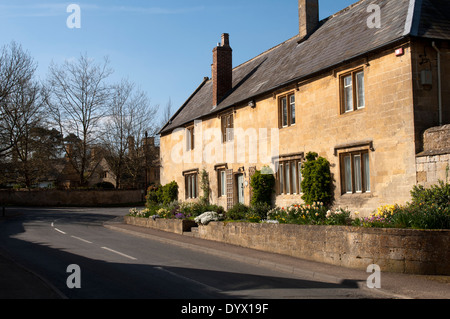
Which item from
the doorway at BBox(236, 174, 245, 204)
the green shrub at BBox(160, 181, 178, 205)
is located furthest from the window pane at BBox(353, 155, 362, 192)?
the green shrub at BBox(160, 181, 178, 205)

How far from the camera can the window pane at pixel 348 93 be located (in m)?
15.7

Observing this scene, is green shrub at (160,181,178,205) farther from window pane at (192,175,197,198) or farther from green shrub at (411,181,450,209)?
green shrub at (411,181,450,209)

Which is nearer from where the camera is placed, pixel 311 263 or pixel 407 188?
pixel 311 263

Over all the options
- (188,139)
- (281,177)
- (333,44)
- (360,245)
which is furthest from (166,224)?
(360,245)

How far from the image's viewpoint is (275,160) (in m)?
Answer: 19.3

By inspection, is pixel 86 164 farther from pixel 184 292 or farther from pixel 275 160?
pixel 184 292

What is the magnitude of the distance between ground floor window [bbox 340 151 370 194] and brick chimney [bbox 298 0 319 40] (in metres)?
8.94

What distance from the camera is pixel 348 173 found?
1570 cm

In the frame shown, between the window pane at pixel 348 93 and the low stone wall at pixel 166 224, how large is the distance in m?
8.98

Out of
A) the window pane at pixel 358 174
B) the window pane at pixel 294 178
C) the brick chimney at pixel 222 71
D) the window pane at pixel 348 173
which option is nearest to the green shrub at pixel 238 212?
the window pane at pixel 294 178

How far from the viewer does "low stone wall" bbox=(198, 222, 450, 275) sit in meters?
9.88

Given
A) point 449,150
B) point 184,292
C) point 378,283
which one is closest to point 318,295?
point 378,283

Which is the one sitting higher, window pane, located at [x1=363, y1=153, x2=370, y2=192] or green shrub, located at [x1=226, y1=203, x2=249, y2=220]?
window pane, located at [x1=363, y1=153, x2=370, y2=192]

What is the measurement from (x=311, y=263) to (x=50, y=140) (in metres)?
35.4
